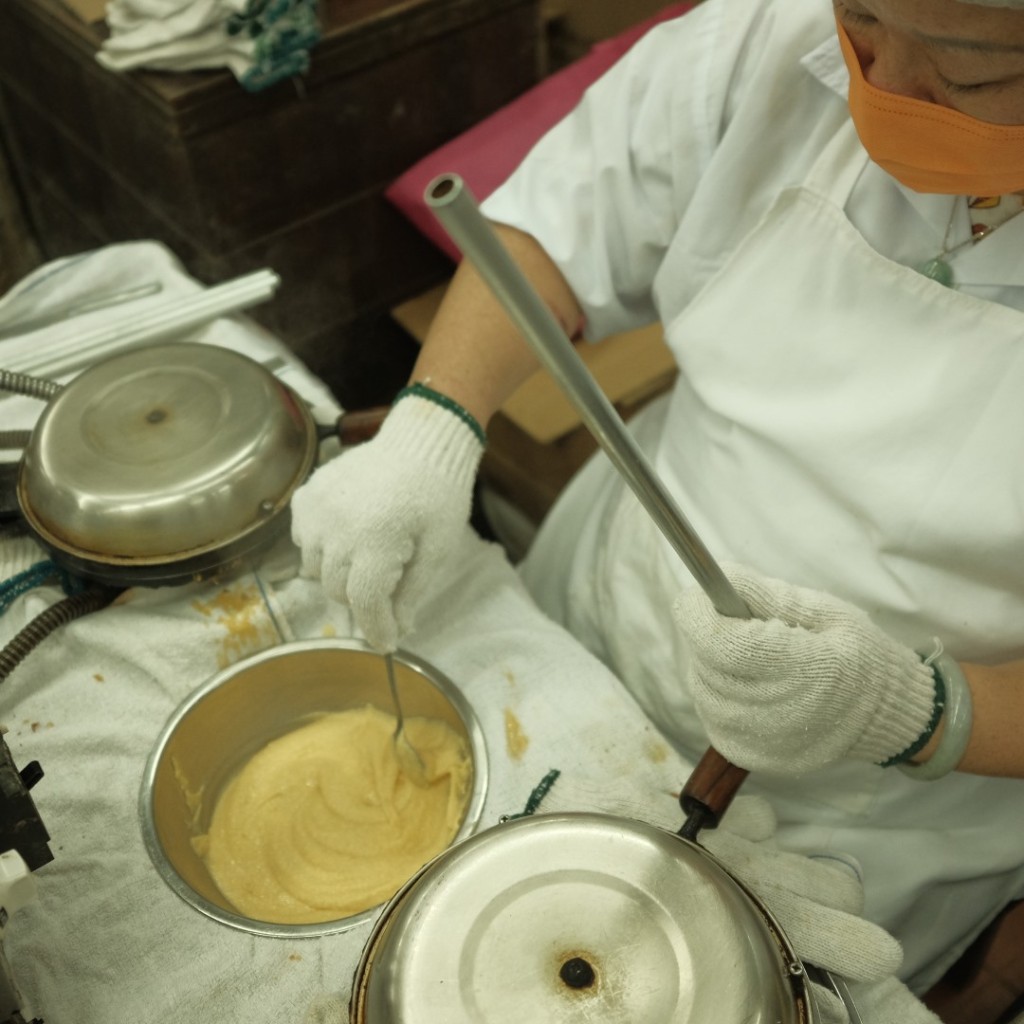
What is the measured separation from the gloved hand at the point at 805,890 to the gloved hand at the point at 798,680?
3.3 inches

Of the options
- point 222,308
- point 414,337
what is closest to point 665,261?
point 222,308

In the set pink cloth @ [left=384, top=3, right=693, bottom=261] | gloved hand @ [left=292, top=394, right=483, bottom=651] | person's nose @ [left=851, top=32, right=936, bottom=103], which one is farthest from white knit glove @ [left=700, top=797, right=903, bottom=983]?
pink cloth @ [left=384, top=3, right=693, bottom=261]

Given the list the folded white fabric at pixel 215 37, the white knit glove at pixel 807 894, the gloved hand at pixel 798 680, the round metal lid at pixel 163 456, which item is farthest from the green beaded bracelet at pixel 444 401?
the folded white fabric at pixel 215 37

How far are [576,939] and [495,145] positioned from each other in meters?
1.55

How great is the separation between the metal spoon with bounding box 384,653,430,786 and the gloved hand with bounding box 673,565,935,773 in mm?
306

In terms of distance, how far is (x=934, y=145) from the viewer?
0.78 meters

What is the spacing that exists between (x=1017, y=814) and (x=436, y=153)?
1.46 metres

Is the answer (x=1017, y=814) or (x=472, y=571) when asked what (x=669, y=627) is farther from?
(x=1017, y=814)

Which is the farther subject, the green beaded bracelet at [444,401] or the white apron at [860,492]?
the green beaded bracelet at [444,401]

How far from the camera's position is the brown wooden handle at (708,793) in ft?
2.56

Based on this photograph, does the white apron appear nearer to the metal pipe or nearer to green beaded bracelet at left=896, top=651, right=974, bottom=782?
green beaded bracelet at left=896, top=651, right=974, bottom=782

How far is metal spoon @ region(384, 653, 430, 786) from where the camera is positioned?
99 centimetres

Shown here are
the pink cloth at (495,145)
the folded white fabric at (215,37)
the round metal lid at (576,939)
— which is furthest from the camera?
the pink cloth at (495,145)

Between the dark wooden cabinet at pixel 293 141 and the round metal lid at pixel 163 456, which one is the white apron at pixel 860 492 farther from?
the dark wooden cabinet at pixel 293 141
